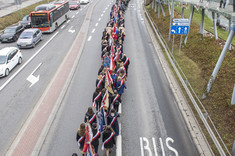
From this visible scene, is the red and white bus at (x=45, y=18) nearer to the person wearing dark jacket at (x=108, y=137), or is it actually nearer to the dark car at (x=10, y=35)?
the dark car at (x=10, y=35)

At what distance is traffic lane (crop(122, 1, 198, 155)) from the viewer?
11.2 metres

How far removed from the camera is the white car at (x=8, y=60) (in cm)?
1902

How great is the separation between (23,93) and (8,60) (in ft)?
16.8

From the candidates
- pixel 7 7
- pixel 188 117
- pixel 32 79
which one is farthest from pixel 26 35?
Answer: pixel 188 117

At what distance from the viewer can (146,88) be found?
55.2ft

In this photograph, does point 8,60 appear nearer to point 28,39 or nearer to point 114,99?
point 28,39

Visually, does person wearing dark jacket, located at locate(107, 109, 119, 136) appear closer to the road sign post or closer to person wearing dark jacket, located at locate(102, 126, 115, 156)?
person wearing dark jacket, located at locate(102, 126, 115, 156)

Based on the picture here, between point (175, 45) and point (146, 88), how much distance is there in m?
9.99

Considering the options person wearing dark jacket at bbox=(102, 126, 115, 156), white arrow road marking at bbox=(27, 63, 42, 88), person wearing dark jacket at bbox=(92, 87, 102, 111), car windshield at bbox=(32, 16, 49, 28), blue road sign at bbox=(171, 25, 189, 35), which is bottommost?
white arrow road marking at bbox=(27, 63, 42, 88)

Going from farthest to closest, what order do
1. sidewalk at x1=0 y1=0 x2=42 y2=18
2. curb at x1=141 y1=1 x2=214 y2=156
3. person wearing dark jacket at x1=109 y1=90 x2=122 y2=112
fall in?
sidewalk at x1=0 y1=0 x2=42 y2=18 → person wearing dark jacket at x1=109 y1=90 x2=122 y2=112 → curb at x1=141 y1=1 x2=214 y2=156

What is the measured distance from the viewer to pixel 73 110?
14055 millimetres

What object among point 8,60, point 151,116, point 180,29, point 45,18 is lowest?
point 151,116

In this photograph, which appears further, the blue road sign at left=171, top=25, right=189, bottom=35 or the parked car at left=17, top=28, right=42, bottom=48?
the parked car at left=17, top=28, right=42, bottom=48

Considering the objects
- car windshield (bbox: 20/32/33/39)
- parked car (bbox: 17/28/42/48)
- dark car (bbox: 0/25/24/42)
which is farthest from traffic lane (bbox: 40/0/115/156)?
dark car (bbox: 0/25/24/42)
